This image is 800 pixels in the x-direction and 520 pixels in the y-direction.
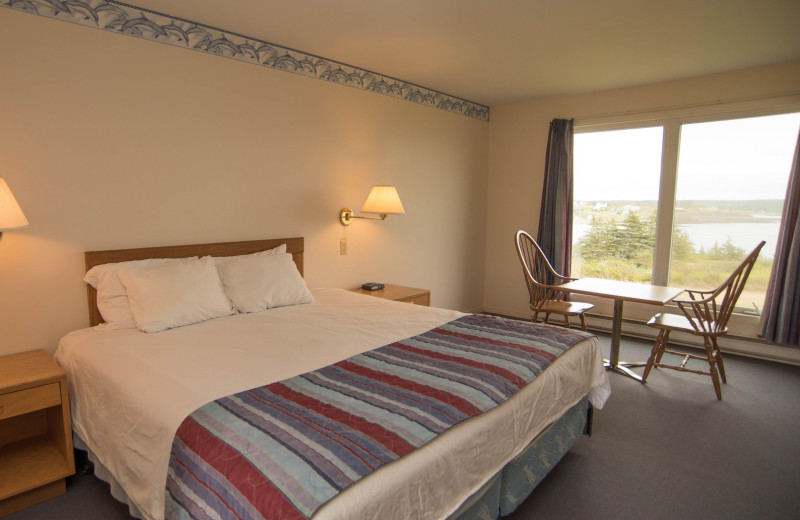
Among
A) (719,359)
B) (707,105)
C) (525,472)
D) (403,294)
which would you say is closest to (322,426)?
(525,472)

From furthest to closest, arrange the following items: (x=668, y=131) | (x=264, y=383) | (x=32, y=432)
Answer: (x=668, y=131), (x=32, y=432), (x=264, y=383)

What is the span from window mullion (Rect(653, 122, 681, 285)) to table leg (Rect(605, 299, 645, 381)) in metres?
1.12

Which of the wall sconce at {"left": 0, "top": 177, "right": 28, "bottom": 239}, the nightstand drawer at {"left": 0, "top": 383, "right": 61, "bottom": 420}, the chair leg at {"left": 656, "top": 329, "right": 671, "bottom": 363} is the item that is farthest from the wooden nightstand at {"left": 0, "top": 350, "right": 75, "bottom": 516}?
the chair leg at {"left": 656, "top": 329, "right": 671, "bottom": 363}

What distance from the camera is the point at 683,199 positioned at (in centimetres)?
421

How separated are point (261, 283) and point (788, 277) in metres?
3.97

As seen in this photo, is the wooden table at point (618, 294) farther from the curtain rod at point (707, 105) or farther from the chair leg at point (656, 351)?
the curtain rod at point (707, 105)

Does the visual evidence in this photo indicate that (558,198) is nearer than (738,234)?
No

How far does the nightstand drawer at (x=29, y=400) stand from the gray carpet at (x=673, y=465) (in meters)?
0.45

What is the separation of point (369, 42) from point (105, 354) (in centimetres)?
243

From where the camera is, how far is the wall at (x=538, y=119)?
12.3ft

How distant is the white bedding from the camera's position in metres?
1.29

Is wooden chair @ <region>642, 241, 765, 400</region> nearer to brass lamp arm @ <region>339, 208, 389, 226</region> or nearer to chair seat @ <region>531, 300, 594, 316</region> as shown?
chair seat @ <region>531, 300, 594, 316</region>

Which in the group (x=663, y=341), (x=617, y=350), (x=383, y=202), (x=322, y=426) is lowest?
(x=617, y=350)

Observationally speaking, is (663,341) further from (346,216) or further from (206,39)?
(206,39)
